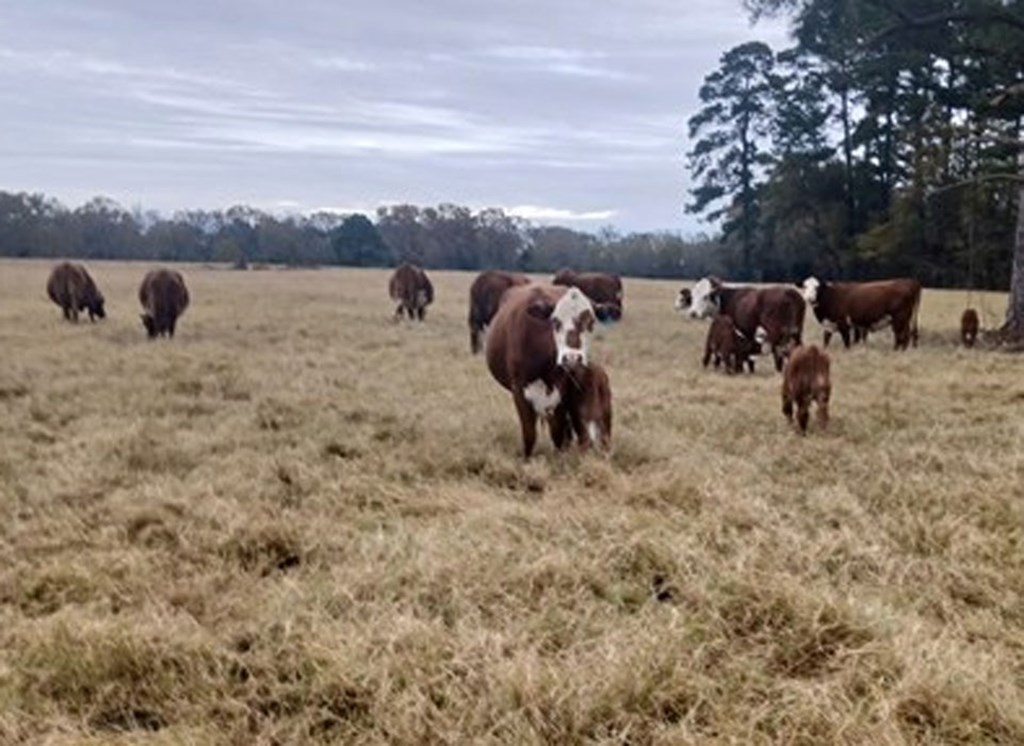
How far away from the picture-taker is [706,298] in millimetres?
16188

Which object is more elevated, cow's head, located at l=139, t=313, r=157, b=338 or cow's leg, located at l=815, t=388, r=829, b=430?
cow's head, located at l=139, t=313, r=157, b=338

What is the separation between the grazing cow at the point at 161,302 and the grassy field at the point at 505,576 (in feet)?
27.6

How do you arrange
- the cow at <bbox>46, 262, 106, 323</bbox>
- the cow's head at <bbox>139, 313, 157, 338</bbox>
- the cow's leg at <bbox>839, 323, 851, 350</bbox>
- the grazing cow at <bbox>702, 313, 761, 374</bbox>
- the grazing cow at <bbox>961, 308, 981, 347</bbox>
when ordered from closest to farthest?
the grazing cow at <bbox>702, 313, 761, 374</bbox> < the grazing cow at <bbox>961, 308, 981, 347</bbox> < the cow's leg at <bbox>839, 323, 851, 350</bbox> < the cow's head at <bbox>139, 313, 157, 338</bbox> < the cow at <bbox>46, 262, 106, 323</bbox>

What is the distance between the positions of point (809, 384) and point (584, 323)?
240cm

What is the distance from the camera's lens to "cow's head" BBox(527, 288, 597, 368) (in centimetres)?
684

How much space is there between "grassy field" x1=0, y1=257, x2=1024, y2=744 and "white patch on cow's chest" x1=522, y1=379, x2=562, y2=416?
0.38m

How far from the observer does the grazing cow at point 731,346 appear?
12844 millimetres

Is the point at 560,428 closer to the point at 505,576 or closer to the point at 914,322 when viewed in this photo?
the point at 505,576

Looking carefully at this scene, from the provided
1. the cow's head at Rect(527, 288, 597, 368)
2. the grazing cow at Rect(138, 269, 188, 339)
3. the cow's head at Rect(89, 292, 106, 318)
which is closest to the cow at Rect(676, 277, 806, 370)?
the cow's head at Rect(527, 288, 597, 368)

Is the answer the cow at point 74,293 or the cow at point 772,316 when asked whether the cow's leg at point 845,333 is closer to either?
the cow at point 772,316

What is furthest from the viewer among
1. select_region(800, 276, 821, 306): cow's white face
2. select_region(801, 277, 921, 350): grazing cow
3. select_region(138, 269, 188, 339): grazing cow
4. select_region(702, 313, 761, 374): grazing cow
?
select_region(138, 269, 188, 339): grazing cow

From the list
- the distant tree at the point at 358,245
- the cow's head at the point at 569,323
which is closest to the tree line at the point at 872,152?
the cow's head at the point at 569,323

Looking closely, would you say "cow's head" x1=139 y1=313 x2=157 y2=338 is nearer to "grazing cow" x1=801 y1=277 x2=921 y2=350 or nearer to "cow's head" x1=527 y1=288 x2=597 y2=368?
"grazing cow" x1=801 y1=277 x2=921 y2=350

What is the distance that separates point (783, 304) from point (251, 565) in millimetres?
10302
